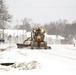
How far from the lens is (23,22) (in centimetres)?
19638

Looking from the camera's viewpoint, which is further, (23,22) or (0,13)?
(23,22)

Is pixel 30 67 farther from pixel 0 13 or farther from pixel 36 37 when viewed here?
pixel 0 13

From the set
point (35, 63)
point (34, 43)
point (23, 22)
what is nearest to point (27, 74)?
point (35, 63)

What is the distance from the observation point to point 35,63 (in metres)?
16.2

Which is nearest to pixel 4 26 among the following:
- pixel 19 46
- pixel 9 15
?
pixel 9 15

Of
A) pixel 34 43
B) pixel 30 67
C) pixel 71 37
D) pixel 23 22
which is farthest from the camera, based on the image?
pixel 23 22

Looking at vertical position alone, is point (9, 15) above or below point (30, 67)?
above

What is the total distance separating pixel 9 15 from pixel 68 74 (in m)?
69.3

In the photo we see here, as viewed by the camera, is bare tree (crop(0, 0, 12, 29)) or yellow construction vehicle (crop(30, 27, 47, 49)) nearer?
yellow construction vehicle (crop(30, 27, 47, 49))

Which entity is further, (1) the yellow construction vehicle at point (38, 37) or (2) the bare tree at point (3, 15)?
(2) the bare tree at point (3, 15)

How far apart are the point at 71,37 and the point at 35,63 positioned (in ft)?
451

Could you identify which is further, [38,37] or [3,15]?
[3,15]

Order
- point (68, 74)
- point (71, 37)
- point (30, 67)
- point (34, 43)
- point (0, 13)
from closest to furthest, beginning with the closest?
point (68, 74) < point (30, 67) < point (34, 43) < point (0, 13) < point (71, 37)

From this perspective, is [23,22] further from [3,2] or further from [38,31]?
[38,31]
